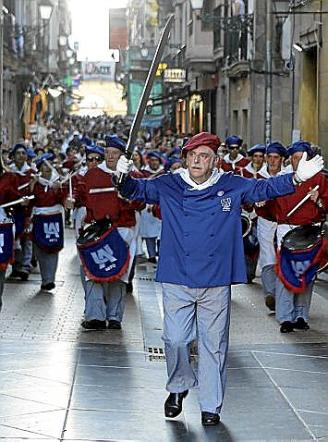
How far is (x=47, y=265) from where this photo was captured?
15.3 meters

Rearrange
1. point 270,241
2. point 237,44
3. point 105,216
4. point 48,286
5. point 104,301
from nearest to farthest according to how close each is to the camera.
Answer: point 105,216, point 104,301, point 270,241, point 48,286, point 237,44

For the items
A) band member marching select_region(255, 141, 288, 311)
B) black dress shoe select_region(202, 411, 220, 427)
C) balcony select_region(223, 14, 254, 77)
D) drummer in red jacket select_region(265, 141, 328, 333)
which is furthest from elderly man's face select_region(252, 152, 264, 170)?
balcony select_region(223, 14, 254, 77)

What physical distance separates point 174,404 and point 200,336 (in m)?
0.48

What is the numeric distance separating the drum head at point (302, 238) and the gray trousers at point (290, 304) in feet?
1.45

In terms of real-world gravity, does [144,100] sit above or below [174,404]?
above

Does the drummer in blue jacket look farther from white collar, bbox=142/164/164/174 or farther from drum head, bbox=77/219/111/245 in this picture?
white collar, bbox=142/164/164/174

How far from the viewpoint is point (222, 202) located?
25.8 feet

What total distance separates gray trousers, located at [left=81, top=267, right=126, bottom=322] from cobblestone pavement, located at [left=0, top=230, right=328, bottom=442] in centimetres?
22

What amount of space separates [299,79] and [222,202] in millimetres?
16153

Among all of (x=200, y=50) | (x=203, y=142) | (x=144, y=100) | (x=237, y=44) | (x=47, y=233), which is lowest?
(x=47, y=233)

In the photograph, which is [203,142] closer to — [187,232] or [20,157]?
[187,232]

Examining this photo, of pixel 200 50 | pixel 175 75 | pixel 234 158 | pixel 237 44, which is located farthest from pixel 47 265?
pixel 175 75

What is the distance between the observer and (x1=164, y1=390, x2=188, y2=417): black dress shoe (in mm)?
7977

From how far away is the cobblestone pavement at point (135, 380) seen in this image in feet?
25.1
